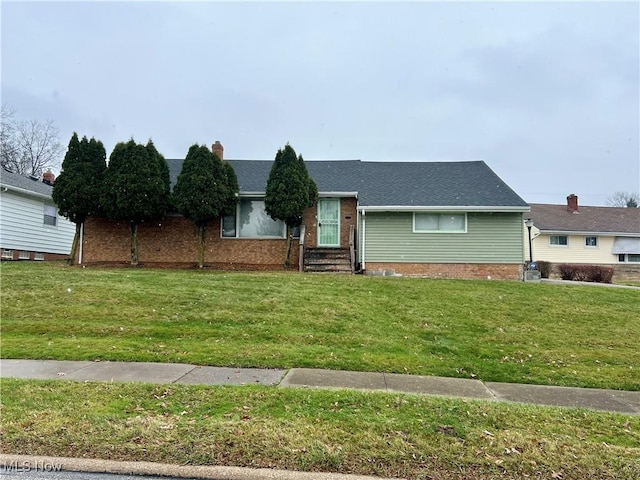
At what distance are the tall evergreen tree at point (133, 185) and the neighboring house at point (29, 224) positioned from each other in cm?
566

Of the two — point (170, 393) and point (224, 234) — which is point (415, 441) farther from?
point (224, 234)

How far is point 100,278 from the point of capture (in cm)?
1210

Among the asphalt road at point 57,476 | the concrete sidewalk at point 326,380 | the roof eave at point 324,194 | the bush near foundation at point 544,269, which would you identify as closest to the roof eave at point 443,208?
the roof eave at point 324,194

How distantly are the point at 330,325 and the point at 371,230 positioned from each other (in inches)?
304

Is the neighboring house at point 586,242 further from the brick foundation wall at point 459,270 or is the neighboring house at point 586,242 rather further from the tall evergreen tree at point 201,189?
the tall evergreen tree at point 201,189

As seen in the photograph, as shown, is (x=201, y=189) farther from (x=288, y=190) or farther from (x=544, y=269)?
(x=544, y=269)

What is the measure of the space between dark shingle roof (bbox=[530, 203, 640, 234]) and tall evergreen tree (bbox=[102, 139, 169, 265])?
23640 mm

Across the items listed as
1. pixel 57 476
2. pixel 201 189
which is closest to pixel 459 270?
pixel 201 189

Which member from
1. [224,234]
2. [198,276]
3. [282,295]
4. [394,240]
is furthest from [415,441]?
[224,234]

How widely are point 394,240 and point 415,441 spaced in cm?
1225

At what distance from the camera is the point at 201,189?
15.2 metres

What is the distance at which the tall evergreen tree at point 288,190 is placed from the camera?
1532 centimetres

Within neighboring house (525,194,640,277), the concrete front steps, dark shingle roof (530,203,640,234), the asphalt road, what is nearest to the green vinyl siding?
the concrete front steps

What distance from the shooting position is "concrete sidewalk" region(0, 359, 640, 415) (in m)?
5.46
